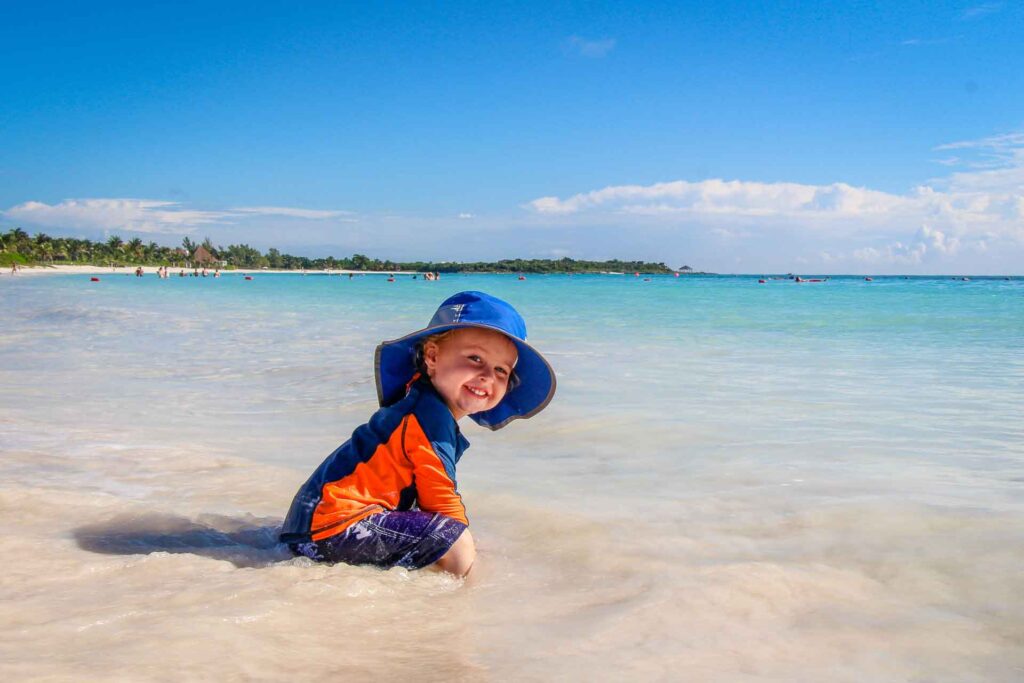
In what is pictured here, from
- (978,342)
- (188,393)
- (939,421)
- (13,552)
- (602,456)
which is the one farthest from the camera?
(978,342)

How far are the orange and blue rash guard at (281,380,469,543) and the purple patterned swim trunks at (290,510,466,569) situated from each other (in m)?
0.03

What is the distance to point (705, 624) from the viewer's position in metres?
2.27

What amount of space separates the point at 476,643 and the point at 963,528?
2.15m

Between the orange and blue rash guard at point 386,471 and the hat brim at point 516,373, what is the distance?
194mm

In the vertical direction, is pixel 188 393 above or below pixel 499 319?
below

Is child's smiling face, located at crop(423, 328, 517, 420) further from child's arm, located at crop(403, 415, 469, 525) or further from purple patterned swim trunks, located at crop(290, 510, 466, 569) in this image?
purple patterned swim trunks, located at crop(290, 510, 466, 569)

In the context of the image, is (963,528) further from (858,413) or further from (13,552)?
(13,552)

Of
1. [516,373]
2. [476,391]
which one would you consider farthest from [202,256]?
[476,391]

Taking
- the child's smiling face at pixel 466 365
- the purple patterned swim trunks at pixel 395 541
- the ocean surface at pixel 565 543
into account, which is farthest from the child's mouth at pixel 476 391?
the ocean surface at pixel 565 543

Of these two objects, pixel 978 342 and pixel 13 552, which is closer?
pixel 13 552

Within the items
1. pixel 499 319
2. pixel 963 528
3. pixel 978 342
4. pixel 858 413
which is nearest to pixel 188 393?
pixel 499 319

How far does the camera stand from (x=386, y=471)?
8.70 feet

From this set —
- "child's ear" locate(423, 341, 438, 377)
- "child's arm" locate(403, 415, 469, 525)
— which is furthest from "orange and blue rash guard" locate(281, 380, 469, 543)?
"child's ear" locate(423, 341, 438, 377)

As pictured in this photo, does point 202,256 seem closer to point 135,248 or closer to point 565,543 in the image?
point 135,248
